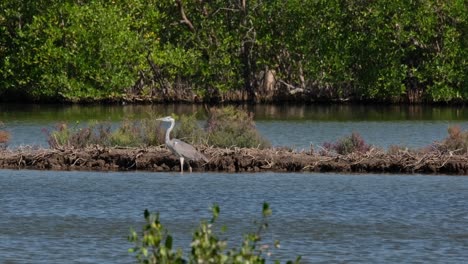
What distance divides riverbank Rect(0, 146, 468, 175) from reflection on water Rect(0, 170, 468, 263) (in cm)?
57

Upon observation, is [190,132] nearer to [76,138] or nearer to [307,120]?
[76,138]

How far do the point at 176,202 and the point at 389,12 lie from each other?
42.8 metres

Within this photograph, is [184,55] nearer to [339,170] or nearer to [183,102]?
[183,102]

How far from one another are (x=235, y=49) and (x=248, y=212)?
48.4 m

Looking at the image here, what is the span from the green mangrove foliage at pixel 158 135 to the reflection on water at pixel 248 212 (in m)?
2.26

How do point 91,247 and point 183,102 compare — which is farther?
point 183,102

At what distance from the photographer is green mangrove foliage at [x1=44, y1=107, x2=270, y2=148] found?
1325 inches

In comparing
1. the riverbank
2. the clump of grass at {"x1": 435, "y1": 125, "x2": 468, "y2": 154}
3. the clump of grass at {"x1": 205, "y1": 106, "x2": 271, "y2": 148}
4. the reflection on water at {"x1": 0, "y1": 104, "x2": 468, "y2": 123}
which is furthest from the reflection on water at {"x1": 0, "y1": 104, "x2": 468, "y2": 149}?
the clump of grass at {"x1": 435, "y1": 125, "x2": 468, "y2": 154}

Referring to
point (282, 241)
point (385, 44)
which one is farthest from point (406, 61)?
point (282, 241)

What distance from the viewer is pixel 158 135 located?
34.3 metres

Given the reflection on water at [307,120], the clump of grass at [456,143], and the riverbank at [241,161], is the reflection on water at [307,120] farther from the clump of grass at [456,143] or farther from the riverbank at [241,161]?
the clump of grass at [456,143]

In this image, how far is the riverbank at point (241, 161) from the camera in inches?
1243

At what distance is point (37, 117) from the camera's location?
181ft

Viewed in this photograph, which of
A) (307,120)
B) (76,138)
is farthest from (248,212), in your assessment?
(307,120)
